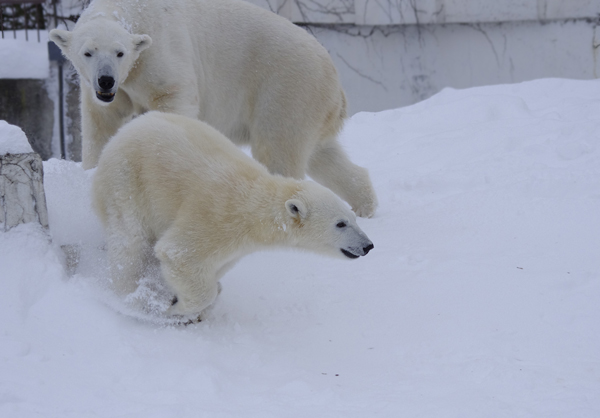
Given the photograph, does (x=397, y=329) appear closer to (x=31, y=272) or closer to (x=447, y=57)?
(x=31, y=272)

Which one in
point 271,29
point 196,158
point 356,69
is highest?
point 271,29

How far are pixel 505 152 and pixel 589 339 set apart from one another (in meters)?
2.69

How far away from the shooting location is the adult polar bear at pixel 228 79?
3.78 meters

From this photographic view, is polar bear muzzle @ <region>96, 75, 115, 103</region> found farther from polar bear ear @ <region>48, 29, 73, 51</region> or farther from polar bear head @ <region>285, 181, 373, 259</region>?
polar bear head @ <region>285, 181, 373, 259</region>

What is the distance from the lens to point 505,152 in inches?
197

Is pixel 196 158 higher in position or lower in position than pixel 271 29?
lower

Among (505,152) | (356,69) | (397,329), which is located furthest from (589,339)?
(356,69)

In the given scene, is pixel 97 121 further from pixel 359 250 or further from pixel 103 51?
pixel 359 250

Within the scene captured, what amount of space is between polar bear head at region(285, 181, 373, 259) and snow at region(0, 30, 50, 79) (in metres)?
5.80

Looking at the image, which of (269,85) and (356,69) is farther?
(356,69)

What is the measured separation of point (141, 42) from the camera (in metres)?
3.62

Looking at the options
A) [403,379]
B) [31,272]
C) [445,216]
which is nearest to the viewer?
[403,379]

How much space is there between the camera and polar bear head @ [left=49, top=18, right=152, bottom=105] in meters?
3.46

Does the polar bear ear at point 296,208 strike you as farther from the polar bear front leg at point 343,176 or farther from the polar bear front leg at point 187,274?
the polar bear front leg at point 343,176
